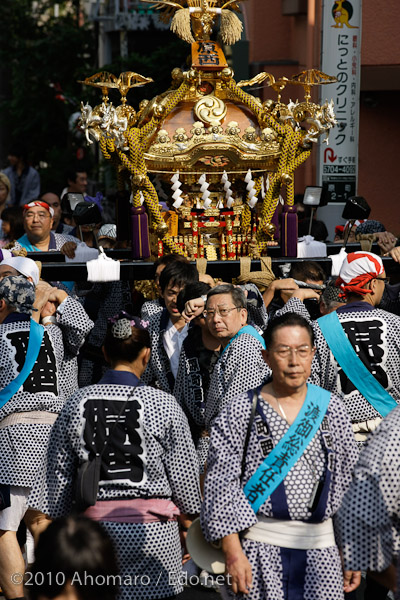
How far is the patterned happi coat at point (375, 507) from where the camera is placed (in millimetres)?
3020

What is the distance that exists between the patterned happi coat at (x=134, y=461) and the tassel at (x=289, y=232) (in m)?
3.14

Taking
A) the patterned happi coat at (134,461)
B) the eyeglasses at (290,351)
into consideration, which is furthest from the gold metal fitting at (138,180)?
the eyeglasses at (290,351)

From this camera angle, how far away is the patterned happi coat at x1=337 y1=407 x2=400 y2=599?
9.91ft

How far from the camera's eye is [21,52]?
72.8 ft

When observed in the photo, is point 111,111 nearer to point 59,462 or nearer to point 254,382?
point 254,382

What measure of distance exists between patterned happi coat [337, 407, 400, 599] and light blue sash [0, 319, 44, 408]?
2.13 metres

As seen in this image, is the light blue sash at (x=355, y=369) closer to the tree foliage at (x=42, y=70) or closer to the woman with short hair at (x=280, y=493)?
the woman with short hair at (x=280, y=493)

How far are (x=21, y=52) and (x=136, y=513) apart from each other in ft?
64.7

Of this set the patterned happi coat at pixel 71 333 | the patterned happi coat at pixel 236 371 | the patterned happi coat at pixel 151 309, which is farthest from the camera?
the patterned happi coat at pixel 151 309

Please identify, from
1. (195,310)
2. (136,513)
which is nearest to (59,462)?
(136,513)

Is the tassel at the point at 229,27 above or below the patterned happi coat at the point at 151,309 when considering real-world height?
above

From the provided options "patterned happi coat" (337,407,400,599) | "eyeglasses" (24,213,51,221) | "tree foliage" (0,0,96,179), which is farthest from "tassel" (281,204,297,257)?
"tree foliage" (0,0,96,179)

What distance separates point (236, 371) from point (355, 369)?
Result: 1.84 feet

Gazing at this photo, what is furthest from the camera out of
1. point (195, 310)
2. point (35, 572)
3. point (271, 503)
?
point (195, 310)
